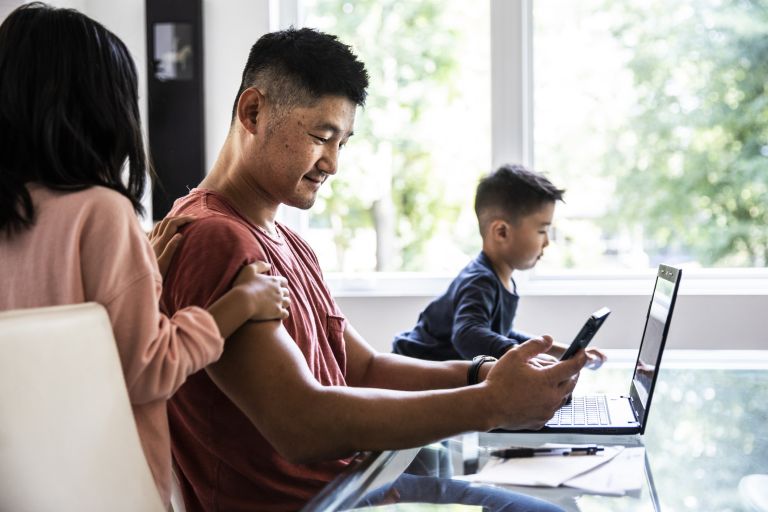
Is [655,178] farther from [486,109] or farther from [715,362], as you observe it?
[715,362]

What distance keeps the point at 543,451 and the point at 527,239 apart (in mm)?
1336

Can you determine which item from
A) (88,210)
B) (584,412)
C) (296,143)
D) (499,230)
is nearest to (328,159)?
(296,143)

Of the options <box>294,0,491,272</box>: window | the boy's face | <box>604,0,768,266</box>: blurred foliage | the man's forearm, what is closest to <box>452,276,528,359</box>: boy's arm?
the boy's face

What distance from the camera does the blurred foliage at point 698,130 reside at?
3482 millimetres

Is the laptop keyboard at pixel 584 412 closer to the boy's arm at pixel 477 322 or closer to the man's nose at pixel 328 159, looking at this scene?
the boy's arm at pixel 477 322

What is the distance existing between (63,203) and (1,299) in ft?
0.44

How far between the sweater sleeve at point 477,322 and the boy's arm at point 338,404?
92cm

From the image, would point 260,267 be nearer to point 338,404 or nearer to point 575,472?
point 338,404

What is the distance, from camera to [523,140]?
3529mm

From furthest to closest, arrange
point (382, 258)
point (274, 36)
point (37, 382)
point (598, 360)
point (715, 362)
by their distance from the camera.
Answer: point (382, 258) → point (715, 362) → point (598, 360) → point (274, 36) → point (37, 382)

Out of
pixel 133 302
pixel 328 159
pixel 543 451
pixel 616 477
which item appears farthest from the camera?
pixel 328 159

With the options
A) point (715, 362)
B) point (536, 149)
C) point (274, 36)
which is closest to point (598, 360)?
point (715, 362)

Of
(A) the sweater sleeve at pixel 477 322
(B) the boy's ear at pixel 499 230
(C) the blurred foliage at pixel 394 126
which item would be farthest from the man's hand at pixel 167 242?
(C) the blurred foliage at pixel 394 126

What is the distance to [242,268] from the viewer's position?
48.8 inches
